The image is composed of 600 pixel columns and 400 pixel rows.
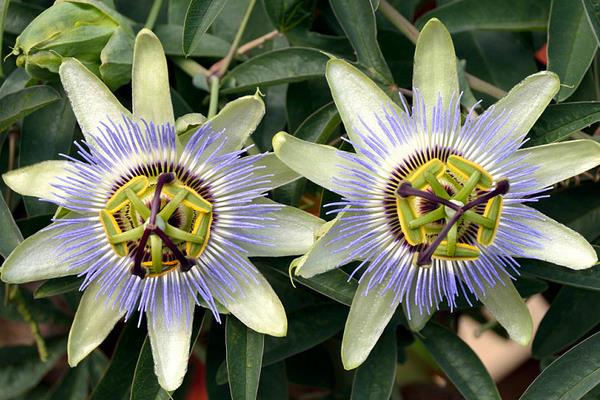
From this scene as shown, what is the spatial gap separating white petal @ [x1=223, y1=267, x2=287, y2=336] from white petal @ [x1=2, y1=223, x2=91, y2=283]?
268 mm

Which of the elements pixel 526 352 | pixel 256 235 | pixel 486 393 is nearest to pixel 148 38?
pixel 256 235

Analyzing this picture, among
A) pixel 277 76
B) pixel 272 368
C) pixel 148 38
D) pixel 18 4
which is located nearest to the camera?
pixel 148 38

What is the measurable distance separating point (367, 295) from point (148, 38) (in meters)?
0.55

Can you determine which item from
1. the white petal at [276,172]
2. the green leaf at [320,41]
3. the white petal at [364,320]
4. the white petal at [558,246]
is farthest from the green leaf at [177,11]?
the white petal at [558,246]

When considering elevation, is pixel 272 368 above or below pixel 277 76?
below

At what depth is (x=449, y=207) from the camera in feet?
4.56

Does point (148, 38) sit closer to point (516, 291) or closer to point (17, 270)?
point (17, 270)

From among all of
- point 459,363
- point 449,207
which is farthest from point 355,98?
point 459,363

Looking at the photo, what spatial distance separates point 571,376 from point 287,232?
0.55 m

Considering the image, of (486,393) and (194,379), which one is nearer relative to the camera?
(486,393)

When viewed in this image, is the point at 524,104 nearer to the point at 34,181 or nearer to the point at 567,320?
the point at 567,320

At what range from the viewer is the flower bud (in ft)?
4.96

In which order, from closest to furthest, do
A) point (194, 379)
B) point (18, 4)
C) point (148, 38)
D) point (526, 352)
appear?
point (148, 38), point (18, 4), point (194, 379), point (526, 352)

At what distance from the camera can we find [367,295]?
1479mm
